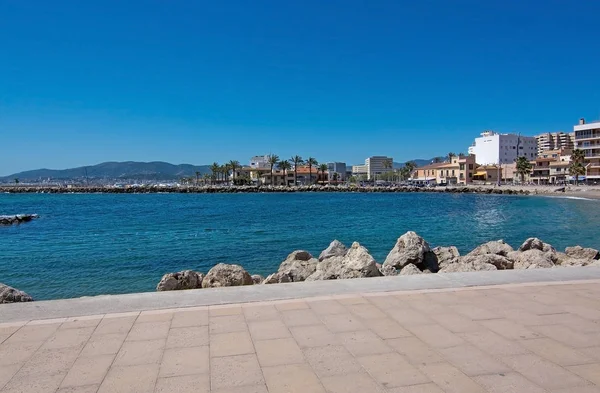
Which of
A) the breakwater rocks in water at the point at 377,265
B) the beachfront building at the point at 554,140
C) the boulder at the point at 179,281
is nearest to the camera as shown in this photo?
the breakwater rocks in water at the point at 377,265

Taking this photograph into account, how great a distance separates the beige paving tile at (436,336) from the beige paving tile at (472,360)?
0.37 ft

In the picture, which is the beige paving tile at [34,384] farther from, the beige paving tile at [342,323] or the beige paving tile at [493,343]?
the beige paving tile at [493,343]

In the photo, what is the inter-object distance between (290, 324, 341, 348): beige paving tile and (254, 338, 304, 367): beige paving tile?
11 centimetres

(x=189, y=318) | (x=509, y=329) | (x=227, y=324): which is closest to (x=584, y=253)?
(x=509, y=329)

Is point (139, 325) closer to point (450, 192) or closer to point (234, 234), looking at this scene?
point (234, 234)

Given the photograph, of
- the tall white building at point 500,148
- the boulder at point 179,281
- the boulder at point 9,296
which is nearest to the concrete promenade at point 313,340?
the boulder at point 9,296

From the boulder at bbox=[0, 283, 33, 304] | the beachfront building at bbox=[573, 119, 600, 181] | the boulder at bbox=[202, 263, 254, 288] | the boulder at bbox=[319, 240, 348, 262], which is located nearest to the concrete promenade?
the boulder at bbox=[0, 283, 33, 304]

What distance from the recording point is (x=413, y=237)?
12406 mm

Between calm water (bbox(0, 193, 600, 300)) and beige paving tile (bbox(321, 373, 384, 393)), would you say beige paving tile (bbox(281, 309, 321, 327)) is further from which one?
calm water (bbox(0, 193, 600, 300))

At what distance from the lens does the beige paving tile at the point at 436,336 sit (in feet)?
15.0

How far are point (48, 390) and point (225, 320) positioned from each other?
2168mm

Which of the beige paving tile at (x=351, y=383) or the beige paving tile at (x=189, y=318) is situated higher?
the beige paving tile at (x=189, y=318)

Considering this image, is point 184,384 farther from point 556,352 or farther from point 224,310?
point 556,352

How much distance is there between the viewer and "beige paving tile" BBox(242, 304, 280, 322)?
544 cm
